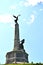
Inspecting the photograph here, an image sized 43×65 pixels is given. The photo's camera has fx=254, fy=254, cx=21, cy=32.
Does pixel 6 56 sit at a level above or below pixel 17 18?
below

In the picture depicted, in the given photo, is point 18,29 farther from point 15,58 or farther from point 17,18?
point 15,58

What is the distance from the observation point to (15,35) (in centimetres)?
4903

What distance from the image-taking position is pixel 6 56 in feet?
158

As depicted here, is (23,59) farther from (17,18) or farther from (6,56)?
(17,18)

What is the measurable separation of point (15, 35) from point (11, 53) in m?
4.08

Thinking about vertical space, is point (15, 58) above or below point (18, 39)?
below

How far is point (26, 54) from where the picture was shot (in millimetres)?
47938

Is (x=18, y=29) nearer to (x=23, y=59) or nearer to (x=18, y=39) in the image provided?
(x=18, y=39)

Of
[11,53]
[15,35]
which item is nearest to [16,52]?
[11,53]

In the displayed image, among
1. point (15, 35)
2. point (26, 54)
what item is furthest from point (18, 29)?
point (26, 54)

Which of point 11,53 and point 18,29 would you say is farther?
point 18,29

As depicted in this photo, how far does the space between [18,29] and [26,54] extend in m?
5.37

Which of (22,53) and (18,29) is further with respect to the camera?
(18,29)

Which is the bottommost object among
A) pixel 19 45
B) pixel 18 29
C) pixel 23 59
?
pixel 23 59
